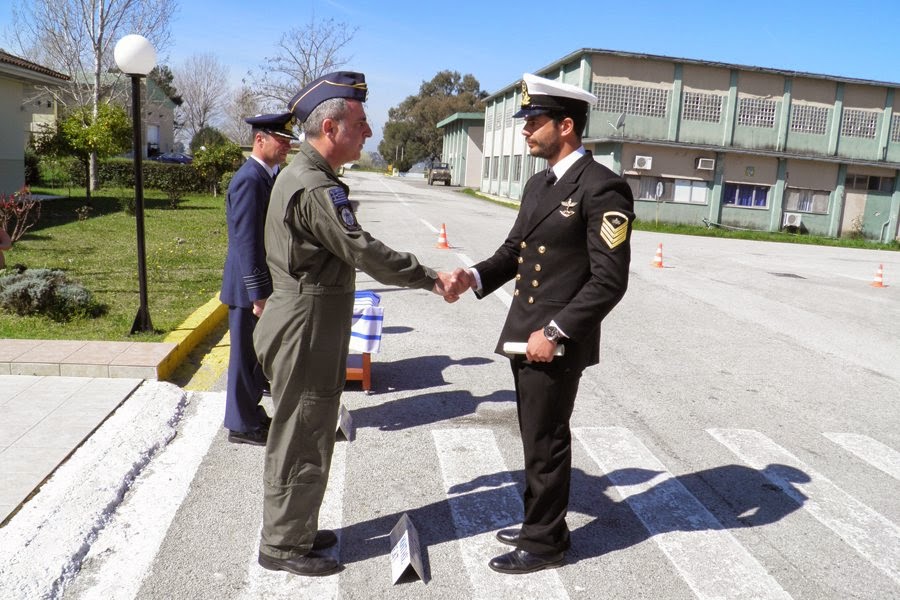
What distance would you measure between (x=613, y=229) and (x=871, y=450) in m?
3.42

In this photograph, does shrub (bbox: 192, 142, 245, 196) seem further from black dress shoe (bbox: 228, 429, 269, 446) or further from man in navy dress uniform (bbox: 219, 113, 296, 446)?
black dress shoe (bbox: 228, 429, 269, 446)

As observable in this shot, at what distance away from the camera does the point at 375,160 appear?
138 metres

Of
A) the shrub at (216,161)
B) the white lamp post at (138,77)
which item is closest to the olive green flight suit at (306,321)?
the white lamp post at (138,77)

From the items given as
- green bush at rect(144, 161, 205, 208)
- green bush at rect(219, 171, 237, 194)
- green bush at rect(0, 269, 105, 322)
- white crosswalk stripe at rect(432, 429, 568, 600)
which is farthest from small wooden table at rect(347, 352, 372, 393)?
green bush at rect(144, 161, 205, 208)

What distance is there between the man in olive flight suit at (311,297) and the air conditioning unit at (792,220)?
1347 inches

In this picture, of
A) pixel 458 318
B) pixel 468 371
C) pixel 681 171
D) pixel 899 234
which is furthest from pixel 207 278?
pixel 899 234

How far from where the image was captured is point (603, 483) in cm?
456

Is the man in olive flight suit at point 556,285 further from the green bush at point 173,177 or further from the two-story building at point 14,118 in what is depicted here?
the green bush at point 173,177

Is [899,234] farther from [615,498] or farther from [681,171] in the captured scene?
[615,498]

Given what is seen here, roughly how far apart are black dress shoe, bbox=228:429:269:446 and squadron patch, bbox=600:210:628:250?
279cm

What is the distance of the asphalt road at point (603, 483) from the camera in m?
3.46

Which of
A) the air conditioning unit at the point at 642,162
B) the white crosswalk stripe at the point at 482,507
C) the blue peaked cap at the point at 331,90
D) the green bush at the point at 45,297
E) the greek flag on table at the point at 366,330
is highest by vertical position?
the air conditioning unit at the point at 642,162

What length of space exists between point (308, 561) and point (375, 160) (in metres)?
138

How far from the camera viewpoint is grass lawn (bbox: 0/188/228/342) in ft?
24.6
